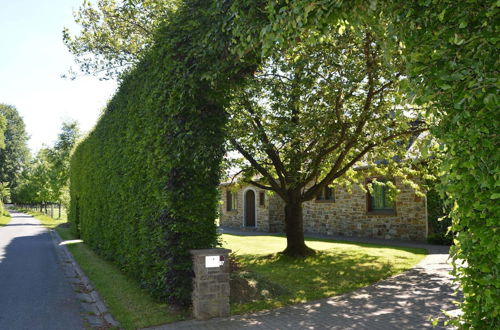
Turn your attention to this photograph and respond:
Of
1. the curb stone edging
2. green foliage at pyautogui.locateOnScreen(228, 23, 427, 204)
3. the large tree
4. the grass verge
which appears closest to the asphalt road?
the curb stone edging

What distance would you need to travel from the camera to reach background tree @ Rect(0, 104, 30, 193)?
214 ft

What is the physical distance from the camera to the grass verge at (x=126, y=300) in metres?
5.93

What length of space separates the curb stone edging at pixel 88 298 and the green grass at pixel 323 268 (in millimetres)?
2053

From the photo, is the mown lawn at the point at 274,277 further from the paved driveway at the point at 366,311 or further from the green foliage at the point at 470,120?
the green foliage at the point at 470,120

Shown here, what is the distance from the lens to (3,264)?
11.4 metres

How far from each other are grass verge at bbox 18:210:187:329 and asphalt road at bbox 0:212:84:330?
1.85 ft

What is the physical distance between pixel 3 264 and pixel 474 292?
12622 mm

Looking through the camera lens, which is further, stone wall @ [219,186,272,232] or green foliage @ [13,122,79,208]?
green foliage @ [13,122,79,208]

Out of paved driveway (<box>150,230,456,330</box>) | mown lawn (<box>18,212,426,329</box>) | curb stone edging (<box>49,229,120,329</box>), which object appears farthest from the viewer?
mown lawn (<box>18,212,426,329</box>)

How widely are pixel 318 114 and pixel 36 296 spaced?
25.0 feet

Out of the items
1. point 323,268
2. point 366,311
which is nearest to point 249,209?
point 323,268

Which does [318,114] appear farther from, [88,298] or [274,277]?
[88,298]

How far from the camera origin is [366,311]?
6.40m

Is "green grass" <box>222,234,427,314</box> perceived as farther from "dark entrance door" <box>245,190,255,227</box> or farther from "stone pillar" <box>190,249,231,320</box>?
"dark entrance door" <box>245,190,255,227</box>
